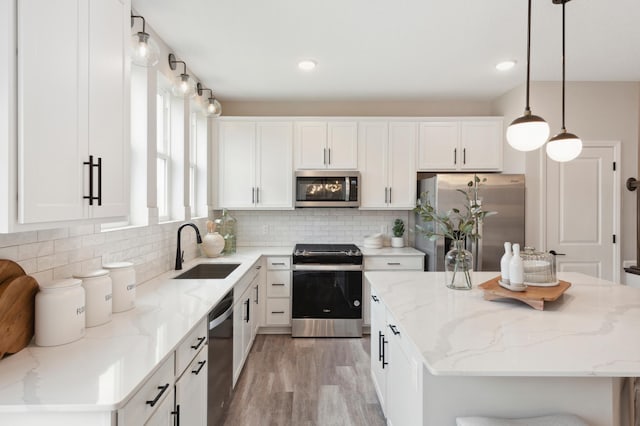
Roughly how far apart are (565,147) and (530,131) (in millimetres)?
411

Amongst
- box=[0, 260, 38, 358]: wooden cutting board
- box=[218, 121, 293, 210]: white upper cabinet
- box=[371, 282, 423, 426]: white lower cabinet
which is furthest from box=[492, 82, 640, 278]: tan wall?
Answer: box=[0, 260, 38, 358]: wooden cutting board

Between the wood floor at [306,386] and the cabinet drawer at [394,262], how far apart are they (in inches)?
32.0

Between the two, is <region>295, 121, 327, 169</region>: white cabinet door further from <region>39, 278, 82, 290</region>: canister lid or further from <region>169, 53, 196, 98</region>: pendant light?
<region>39, 278, 82, 290</region>: canister lid

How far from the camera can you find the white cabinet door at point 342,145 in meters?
3.91

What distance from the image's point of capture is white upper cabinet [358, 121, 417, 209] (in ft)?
12.9

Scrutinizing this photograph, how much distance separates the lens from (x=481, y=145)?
388cm

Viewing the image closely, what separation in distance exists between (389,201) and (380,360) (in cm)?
203

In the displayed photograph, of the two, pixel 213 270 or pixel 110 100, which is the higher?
pixel 110 100

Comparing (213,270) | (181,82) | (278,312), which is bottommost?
(278,312)

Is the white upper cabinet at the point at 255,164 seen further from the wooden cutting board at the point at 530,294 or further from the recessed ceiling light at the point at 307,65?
the wooden cutting board at the point at 530,294

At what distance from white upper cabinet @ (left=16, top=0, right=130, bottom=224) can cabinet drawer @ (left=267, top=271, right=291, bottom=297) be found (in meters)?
2.28

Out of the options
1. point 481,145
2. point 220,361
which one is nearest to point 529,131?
point 220,361

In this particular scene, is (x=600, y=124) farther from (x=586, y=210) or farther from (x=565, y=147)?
(x=565, y=147)

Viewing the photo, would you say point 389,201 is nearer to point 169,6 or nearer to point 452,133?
point 452,133
